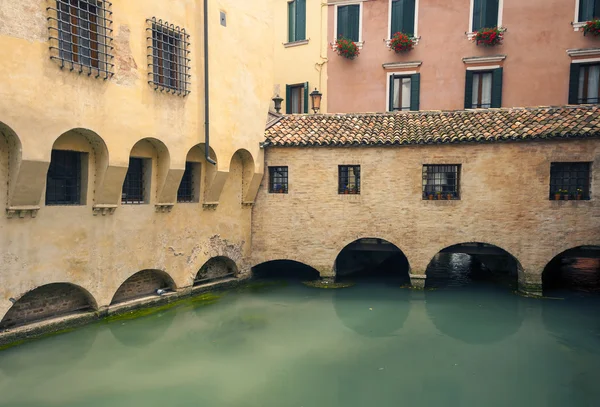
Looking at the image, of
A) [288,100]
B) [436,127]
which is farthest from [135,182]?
[288,100]

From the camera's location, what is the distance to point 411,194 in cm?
1533

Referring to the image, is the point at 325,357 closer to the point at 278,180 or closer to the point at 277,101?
the point at 278,180

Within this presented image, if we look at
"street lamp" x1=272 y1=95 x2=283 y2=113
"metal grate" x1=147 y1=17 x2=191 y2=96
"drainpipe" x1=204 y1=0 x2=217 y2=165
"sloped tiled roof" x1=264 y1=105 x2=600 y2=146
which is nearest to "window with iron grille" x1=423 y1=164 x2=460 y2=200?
"sloped tiled roof" x1=264 y1=105 x2=600 y2=146

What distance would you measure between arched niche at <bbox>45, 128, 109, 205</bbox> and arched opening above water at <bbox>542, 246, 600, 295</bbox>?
14836mm

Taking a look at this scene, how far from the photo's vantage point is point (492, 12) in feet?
60.5

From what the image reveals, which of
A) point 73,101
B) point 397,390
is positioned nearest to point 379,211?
point 397,390

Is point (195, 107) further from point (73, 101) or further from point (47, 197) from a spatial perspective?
point (47, 197)

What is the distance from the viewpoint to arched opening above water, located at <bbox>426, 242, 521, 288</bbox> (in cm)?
1591

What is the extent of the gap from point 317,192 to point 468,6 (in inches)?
417

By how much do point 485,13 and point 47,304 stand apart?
1916 cm

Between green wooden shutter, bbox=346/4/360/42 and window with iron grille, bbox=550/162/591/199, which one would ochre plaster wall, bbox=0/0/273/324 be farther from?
window with iron grille, bbox=550/162/591/199

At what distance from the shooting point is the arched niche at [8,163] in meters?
9.52

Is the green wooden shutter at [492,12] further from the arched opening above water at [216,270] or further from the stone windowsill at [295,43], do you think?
the arched opening above water at [216,270]

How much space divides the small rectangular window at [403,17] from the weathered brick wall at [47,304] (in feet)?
53.2
